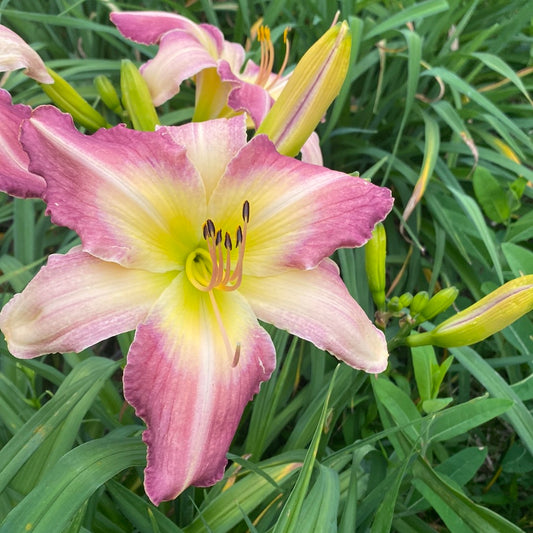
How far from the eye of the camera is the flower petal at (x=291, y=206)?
0.70m

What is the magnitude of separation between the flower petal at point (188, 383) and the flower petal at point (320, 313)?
0.09 feet

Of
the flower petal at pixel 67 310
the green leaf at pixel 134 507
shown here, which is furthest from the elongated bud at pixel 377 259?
the green leaf at pixel 134 507

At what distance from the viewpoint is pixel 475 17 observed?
179 cm

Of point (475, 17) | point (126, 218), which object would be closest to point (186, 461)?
point (126, 218)

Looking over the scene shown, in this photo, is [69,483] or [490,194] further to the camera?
[490,194]

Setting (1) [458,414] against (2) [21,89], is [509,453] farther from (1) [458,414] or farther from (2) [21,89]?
(2) [21,89]

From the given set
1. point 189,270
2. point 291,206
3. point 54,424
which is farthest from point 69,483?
point 291,206

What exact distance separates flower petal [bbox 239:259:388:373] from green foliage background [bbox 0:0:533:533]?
0.23 ft

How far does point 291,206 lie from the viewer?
2.37ft

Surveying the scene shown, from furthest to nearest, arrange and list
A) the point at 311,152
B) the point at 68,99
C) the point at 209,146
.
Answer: the point at 311,152 → the point at 68,99 → the point at 209,146

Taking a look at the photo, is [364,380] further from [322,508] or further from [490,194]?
[490,194]

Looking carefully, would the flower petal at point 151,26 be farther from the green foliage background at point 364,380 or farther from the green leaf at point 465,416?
the green leaf at point 465,416

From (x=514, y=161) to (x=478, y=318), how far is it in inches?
34.2

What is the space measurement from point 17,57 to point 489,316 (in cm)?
63
